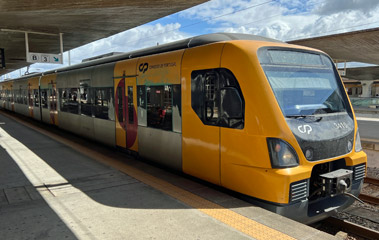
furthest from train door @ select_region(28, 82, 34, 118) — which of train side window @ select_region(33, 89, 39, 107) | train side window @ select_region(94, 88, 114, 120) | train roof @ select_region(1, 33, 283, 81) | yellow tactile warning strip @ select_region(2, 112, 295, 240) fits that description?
yellow tactile warning strip @ select_region(2, 112, 295, 240)

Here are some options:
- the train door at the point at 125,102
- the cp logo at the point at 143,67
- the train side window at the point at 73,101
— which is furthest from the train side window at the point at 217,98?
the train side window at the point at 73,101

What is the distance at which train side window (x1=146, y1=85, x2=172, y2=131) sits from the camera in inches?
231

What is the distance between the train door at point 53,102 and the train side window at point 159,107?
25.8 ft

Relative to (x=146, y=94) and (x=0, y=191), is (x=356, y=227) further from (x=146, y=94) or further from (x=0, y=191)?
(x=0, y=191)

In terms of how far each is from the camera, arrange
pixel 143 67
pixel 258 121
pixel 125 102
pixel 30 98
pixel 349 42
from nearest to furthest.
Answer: pixel 258 121 → pixel 143 67 → pixel 125 102 → pixel 30 98 → pixel 349 42

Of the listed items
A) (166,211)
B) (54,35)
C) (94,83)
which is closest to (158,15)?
(94,83)

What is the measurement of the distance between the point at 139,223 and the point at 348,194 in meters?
3.05

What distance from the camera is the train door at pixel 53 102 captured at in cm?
1284

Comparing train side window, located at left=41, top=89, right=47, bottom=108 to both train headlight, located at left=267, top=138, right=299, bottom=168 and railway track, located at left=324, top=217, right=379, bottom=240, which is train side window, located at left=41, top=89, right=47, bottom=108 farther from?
railway track, located at left=324, top=217, right=379, bottom=240

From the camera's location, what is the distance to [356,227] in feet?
14.8

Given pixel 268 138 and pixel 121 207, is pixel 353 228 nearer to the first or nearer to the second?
pixel 268 138

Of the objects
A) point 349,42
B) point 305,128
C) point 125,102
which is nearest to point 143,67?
point 125,102

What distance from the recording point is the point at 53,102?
43.3ft

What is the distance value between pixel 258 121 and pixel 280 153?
20.3 inches
